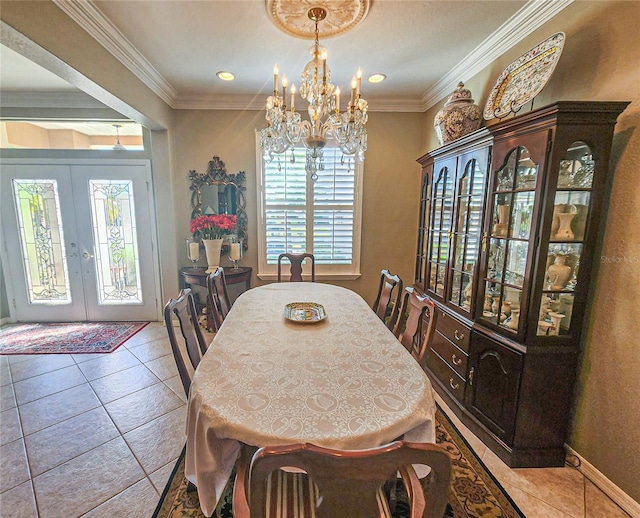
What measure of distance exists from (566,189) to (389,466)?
173 cm

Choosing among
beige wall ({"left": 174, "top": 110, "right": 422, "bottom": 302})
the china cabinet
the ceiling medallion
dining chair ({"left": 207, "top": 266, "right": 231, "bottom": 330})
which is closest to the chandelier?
the ceiling medallion

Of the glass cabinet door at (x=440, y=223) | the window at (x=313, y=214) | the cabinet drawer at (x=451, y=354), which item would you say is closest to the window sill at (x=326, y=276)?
the window at (x=313, y=214)

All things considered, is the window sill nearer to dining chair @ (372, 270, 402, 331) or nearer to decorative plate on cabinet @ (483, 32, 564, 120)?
dining chair @ (372, 270, 402, 331)

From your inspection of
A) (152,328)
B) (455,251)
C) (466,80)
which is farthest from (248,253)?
(466,80)

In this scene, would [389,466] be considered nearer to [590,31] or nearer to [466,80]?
[590,31]

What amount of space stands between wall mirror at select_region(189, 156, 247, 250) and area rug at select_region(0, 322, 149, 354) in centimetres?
169

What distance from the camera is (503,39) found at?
2.15m

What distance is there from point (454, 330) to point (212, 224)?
2.70 metres

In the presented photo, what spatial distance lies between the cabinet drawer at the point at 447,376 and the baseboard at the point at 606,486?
64 centimetres

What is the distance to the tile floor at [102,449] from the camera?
4.92ft

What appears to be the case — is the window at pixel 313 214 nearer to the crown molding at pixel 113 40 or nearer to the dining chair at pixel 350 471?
the crown molding at pixel 113 40

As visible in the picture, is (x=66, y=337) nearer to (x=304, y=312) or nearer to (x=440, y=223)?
(x=304, y=312)

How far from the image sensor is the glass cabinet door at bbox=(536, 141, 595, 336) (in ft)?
5.15

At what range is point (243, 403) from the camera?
1081mm
